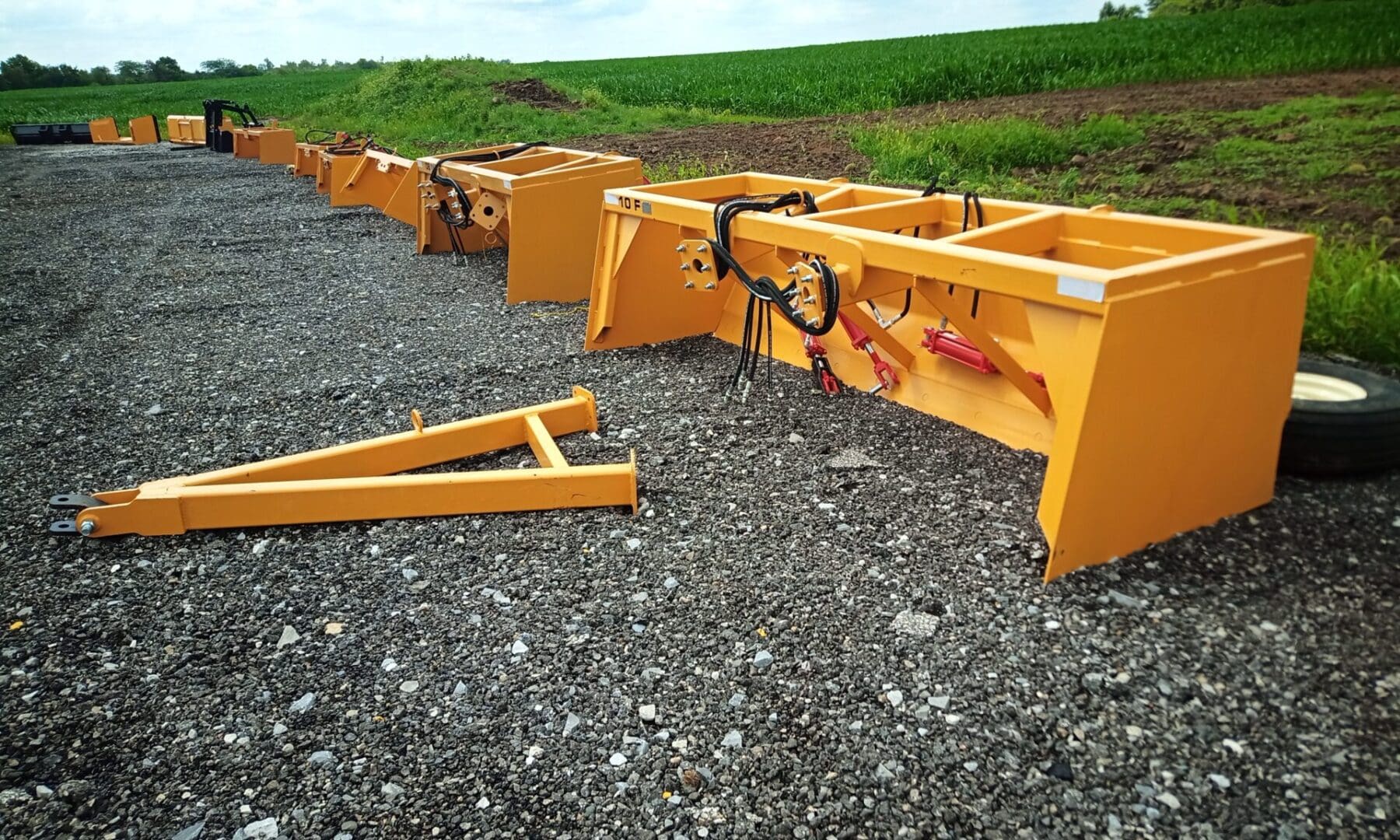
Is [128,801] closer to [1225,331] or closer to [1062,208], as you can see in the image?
[1225,331]

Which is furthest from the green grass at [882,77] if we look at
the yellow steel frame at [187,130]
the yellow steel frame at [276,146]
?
the yellow steel frame at [187,130]

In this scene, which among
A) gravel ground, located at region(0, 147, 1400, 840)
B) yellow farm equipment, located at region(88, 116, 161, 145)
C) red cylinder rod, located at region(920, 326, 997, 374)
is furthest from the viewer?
yellow farm equipment, located at region(88, 116, 161, 145)

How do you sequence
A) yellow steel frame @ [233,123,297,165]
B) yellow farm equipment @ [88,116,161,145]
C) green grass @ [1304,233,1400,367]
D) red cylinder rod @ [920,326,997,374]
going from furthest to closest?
yellow farm equipment @ [88,116,161,145] → yellow steel frame @ [233,123,297,165] → green grass @ [1304,233,1400,367] → red cylinder rod @ [920,326,997,374]

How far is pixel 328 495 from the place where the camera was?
10.3ft

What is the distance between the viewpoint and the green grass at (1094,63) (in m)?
13.1

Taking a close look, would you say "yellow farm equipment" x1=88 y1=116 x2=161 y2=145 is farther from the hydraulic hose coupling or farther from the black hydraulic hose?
the hydraulic hose coupling

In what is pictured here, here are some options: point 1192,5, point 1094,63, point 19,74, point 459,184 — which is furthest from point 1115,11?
point 19,74

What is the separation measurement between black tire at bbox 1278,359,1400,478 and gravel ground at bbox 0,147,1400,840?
7 cm

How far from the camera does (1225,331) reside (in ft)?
8.53

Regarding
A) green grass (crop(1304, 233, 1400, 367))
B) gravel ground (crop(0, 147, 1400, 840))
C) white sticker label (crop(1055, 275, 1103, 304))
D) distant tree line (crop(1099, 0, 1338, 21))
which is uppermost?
distant tree line (crop(1099, 0, 1338, 21))

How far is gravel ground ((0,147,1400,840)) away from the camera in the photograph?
1.95 m

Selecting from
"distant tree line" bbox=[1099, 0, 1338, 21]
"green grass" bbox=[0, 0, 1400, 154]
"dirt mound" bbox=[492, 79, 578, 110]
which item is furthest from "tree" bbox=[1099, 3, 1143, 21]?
"dirt mound" bbox=[492, 79, 578, 110]

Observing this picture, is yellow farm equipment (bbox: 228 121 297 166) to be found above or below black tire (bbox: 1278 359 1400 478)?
above

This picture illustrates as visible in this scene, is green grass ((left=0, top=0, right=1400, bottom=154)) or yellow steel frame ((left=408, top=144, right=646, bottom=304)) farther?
green grass ((left=0, top=0, right=1400, bottom=154))
